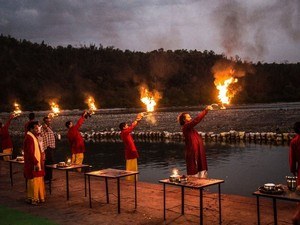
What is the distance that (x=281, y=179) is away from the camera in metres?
16.7

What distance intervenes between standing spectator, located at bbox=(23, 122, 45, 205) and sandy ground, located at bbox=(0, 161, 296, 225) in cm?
29

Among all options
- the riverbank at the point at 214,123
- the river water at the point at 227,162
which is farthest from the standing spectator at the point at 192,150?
the riverbank at the point at 214,123

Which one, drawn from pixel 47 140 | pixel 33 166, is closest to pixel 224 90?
pixel 33 166

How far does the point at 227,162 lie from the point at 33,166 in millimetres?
13735

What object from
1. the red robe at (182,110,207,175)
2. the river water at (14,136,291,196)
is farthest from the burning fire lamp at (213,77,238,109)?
the river water at (14,136,291,196)

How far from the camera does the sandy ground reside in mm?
8484

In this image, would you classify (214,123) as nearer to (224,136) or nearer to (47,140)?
(224,136)

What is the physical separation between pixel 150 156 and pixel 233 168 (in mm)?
7344

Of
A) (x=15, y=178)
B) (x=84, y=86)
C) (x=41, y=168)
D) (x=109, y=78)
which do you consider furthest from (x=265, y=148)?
(x=109, y=78)

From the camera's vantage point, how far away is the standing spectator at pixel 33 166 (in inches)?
402

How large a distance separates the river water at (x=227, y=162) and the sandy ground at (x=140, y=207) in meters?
4.38

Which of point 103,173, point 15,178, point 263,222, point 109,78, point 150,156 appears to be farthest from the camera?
point 109,78

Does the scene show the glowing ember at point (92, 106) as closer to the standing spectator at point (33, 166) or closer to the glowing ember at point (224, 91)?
the standing spectator at point (33, 166)

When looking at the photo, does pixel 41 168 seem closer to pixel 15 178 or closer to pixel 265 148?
pixel 15 178
